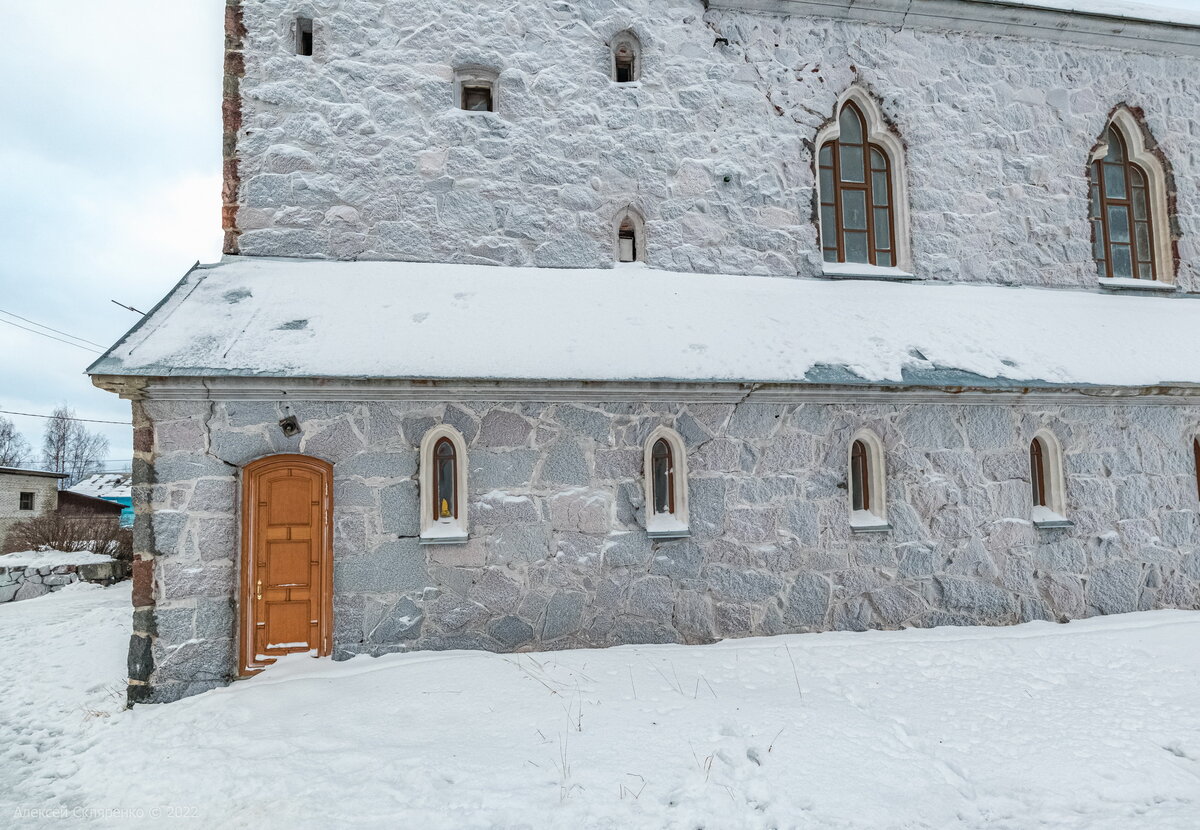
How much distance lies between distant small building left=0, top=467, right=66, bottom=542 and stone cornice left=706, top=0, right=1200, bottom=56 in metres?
21.6

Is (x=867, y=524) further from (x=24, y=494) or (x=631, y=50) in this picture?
(x=24, y=494)

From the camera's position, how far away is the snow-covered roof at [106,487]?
86.1 feet

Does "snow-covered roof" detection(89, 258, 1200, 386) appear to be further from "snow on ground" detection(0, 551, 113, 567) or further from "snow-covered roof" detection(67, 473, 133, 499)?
"snow-covered roof" detection(67, 473, 133, 499)

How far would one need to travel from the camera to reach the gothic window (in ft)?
22.0

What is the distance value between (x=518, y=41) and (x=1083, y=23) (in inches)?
268

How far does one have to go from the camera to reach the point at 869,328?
20.7 feet

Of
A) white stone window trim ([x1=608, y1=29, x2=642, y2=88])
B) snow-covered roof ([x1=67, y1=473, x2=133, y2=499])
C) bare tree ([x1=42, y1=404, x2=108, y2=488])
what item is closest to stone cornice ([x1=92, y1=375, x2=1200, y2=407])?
white stone window trim ([x1=608, y1=29, x2=642, y2=88])

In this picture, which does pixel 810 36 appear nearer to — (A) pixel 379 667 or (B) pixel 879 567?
(B) pixel 879 567

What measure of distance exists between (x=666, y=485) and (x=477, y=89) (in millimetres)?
4660

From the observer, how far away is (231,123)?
616 cm

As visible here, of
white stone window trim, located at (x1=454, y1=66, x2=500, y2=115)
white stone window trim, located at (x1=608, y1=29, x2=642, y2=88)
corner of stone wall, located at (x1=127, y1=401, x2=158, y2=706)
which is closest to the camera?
corner of stone wall, located at (x1=127, y1=401, x2=158, y2=706)

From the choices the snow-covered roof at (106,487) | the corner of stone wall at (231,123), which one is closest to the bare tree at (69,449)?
the snow-covered roof at (106,487)

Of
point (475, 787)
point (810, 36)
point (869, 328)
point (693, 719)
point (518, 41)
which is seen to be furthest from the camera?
point (810, 36)

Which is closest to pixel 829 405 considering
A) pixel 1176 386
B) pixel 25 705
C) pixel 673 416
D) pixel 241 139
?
pixel 673 416
